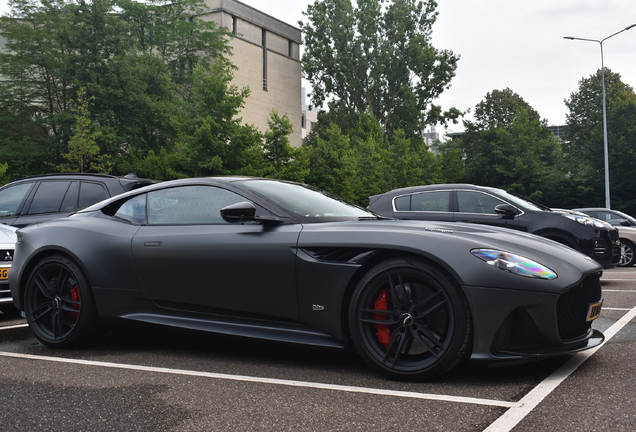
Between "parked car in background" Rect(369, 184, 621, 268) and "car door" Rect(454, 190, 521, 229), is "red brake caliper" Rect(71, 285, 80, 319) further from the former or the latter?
"car door" Rect(454, 190, 521, 229)

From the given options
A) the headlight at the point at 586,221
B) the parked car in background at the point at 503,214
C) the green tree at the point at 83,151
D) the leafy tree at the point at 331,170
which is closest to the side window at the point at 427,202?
the parked car in background at the point at 503,214

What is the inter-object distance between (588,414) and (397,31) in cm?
5260

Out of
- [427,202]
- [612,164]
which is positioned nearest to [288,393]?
[427,202]

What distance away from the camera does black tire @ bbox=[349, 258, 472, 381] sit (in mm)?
3629

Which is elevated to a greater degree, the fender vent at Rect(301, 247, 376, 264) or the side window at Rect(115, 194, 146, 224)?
the side window at Rect(115, 194, 146, 224)

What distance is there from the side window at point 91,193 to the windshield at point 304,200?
3444 millimetres

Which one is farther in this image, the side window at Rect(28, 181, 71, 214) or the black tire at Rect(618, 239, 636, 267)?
the black tire at Rect(618, 239, 636, 267)

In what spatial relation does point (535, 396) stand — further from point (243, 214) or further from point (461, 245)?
point (243, 214)

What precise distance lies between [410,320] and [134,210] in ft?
8.12

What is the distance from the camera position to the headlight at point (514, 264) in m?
3.62

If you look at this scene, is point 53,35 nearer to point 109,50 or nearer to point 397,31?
point 109,50

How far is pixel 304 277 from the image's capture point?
409 cm

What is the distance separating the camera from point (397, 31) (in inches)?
2084

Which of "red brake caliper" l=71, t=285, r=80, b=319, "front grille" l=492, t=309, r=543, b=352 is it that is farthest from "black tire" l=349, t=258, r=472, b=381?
"red brake caliper" l=71, t=285, r=80, b=319
